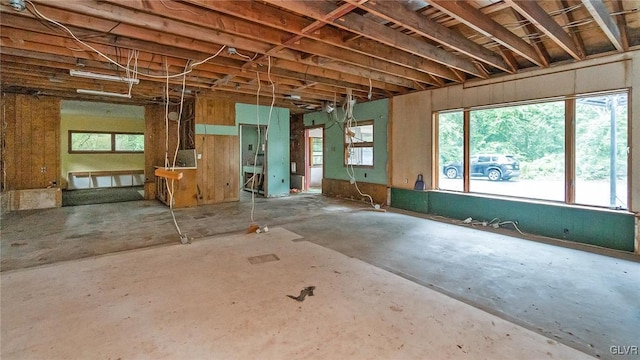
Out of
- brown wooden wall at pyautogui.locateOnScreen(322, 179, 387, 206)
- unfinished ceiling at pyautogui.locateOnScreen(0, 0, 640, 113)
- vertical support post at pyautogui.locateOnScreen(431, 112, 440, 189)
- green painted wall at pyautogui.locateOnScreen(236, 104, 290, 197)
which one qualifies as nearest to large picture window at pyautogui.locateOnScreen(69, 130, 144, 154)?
unfinished ceiling at pyautogui.locateOnScreen(0, 0, 640, 113)

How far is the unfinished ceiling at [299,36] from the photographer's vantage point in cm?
299

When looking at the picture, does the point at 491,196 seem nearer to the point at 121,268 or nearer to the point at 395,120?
the point at 395,120

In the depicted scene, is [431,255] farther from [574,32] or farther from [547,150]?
[574,32]

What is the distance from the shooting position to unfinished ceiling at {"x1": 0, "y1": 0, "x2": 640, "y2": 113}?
118 inches

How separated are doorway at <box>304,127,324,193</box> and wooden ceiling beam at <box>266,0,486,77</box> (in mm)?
6060

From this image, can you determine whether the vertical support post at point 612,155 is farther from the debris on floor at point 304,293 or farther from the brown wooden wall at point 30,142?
the brown wooden wall at point 30,142

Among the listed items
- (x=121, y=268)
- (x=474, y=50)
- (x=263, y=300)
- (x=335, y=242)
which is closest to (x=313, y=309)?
(x=263, y=300)

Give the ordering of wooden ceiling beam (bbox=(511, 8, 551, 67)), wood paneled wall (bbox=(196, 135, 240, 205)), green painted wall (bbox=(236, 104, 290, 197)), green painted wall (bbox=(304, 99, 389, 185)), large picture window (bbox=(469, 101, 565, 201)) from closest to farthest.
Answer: wooden ceiling beam (bbox=(511, 8, 551, 67)) < large picture window (bbox=(469, 101, 565, 201)) < green painted wall (bbox=(304, 99, 389, 185)) < wood paneled wall (bbox=(196, 135, 240, 205)) < green painted wall (bbox=(236, 104, 290, 197))

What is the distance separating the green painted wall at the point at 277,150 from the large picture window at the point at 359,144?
1.95 m

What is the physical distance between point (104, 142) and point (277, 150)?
7053 mm

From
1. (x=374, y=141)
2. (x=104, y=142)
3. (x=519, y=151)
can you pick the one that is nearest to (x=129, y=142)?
(x=104, y=142)

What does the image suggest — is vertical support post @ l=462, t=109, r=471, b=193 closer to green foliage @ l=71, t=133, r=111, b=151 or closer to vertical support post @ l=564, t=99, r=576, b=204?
vertical support post @ l=564, t=99, r=576, b=204

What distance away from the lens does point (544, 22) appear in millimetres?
3221

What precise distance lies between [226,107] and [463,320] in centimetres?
722
